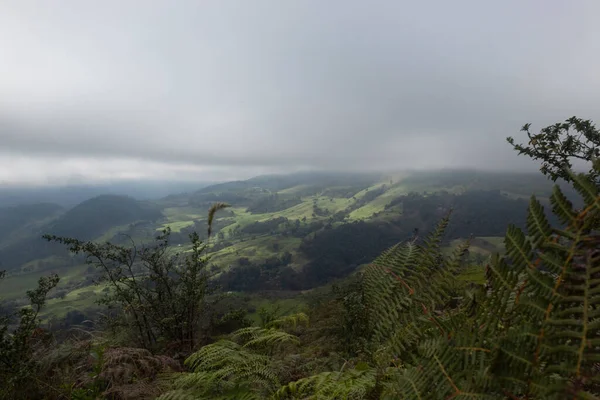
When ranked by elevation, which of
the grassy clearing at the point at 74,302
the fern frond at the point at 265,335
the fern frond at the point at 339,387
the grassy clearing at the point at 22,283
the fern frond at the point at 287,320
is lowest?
the grassy clearing at the point at 22,283

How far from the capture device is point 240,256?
600 ft

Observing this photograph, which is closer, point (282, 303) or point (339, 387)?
point (339, 387)

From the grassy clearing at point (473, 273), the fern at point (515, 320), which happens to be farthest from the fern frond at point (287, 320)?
the grassy clearing at point (473, 273)

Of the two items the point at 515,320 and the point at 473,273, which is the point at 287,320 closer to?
the point at 473,273

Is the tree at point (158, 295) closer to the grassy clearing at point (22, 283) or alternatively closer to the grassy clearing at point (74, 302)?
the grassy clearing at point (74, 302)

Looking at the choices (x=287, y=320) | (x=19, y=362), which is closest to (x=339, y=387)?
(x=287, y=320)

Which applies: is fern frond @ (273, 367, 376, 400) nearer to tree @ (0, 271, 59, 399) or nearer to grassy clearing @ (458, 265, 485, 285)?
grassy clearing @ (458, 265, 485, 285)

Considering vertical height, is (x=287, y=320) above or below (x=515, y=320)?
below

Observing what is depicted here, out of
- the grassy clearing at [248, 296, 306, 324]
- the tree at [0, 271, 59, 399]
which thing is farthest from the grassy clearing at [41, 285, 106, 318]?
the tree at [0, 271, 59, 399]

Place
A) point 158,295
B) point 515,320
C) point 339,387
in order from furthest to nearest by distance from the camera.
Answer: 1. point 158,295
2. point 339,387
3. point 515,320

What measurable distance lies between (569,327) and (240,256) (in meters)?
189

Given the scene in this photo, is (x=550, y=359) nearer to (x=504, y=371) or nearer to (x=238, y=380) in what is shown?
(x=504, y=371)

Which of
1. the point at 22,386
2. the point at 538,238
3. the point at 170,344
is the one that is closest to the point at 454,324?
the point at 538,238

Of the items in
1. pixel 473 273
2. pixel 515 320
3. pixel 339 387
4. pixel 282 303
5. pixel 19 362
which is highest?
pixel 515 320
